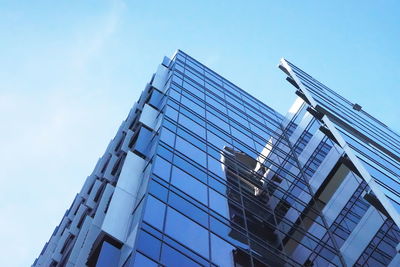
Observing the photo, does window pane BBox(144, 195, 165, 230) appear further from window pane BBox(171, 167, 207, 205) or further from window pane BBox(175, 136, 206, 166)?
window pane BBox(175, 136, 206, 166)

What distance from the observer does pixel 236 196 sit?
777 inches

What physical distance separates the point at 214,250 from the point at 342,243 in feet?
19.0

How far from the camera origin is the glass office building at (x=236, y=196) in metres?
14.8

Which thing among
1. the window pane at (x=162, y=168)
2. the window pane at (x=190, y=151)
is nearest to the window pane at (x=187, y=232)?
the window pane at (x=162, y=168)

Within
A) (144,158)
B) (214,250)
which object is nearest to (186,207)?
(214,250)

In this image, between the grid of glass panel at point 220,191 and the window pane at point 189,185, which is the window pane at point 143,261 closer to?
the grid of glass panel at point 220,191

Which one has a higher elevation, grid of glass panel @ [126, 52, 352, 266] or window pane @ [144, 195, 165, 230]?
grid of glass panel @ [126, 52, 352, 266]

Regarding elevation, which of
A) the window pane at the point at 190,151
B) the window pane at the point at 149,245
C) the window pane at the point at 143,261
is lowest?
the window pane at the point at 143,261

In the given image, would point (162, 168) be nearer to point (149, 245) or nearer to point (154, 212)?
point (154, 212)

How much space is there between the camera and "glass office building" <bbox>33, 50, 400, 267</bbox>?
48.4ft

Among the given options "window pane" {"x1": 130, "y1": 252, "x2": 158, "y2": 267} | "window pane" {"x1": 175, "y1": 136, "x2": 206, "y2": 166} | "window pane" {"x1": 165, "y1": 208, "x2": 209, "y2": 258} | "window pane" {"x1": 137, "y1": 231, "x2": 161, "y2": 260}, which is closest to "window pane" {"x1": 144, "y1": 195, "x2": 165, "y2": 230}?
"window pane" {"x1": 165, "y1": 208, "x2": 209, "y2": 258}

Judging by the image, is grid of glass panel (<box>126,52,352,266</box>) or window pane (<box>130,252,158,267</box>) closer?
window pane (<box>130,252,158,267</box>)

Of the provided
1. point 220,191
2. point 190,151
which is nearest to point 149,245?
point 220,191

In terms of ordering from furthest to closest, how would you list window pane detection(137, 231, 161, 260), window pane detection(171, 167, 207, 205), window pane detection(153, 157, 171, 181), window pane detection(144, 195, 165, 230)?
window pane detection(171, 167, 207, 205) → window pane detection(153, 157, 171, 181) → window pane detection(144, 195, 165, 230) → window pane detection(137, 231, 161, 260)
